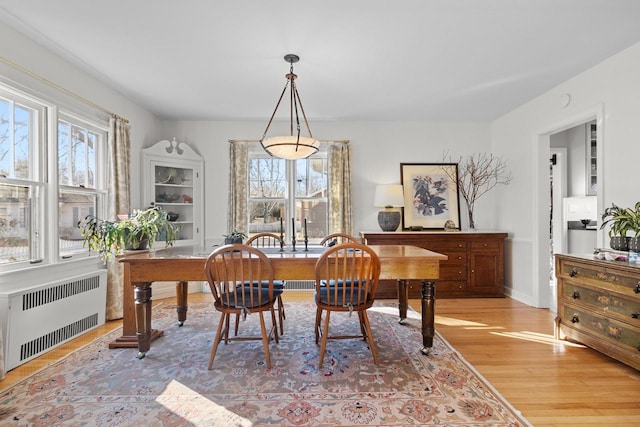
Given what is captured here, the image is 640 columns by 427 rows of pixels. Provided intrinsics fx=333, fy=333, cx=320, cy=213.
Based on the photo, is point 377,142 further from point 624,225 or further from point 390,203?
point 624,225

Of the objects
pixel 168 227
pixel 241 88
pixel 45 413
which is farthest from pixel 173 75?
pixel 45 413

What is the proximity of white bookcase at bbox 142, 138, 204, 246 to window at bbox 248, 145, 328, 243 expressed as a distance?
2.56ft

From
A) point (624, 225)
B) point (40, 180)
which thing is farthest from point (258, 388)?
point (624, 225)

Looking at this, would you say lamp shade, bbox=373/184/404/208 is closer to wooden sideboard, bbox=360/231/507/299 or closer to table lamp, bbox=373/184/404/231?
table lamp, bbox=373/184/404/231

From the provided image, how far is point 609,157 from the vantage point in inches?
121

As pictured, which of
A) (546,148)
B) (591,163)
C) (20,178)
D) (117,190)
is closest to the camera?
(20,178)

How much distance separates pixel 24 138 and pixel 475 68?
417 centimetres

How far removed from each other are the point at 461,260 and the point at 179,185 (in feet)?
13.6

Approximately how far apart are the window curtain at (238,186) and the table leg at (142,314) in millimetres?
2373

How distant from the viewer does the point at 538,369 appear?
97.6 inches

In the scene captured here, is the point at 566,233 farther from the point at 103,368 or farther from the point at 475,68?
the point at 103,368

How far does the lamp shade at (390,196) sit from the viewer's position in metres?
4.84

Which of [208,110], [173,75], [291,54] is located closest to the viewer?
[291,54]

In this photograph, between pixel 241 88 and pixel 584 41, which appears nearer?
pixel 584 41
